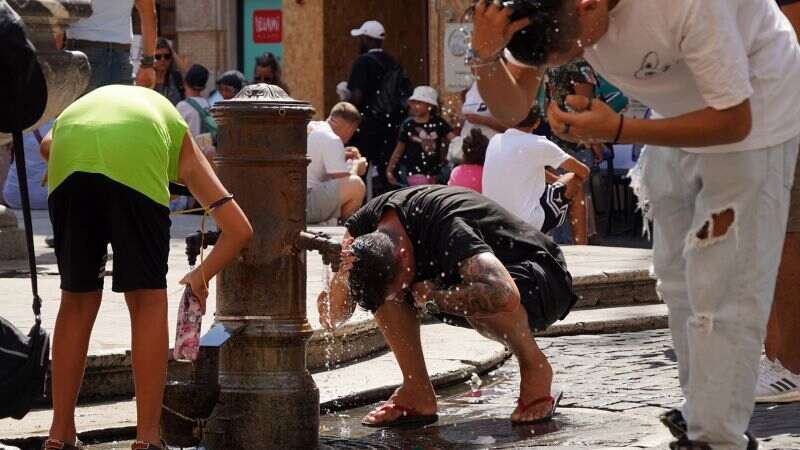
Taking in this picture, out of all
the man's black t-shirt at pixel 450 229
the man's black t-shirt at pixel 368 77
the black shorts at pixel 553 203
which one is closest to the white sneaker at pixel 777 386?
the man's black t-shirt at pixel 450 229

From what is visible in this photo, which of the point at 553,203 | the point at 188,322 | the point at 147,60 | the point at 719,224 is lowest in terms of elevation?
the point at 553,203

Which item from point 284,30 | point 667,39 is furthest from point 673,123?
point 284,30

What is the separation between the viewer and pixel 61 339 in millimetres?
5383

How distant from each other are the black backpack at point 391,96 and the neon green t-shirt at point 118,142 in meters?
10.9

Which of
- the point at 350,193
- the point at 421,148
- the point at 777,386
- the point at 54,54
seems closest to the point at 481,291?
the point at 777,386

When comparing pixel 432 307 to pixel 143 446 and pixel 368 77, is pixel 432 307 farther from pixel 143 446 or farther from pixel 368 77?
pixel 368 77

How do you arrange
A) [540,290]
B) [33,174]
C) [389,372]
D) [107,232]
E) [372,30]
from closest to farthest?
[107,232] < [540,290] < [389,372] < [33,174] < [372,30]

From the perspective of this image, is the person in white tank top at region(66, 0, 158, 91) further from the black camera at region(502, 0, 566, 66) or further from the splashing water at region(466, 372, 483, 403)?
the black camera at region(502, 0, 566, 66)

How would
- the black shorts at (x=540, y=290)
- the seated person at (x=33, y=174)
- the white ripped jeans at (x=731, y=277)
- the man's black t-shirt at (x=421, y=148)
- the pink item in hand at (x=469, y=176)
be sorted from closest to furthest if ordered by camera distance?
the white ripped jeans at (x=731, y=277), the black shorts at (x=540, y=290), the pink item in hand at (x=469, y=176), the seated person at (x=33, y=174), the man's black t-shirt at (x=421, y=148)

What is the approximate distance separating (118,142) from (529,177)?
4.83 metres

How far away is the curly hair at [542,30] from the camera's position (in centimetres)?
432

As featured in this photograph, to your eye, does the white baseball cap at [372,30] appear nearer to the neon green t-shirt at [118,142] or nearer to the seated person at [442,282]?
the seated person at [442,282]

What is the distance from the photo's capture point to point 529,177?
9867 mm

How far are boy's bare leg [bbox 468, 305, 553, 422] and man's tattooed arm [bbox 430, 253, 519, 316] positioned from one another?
130 mm
